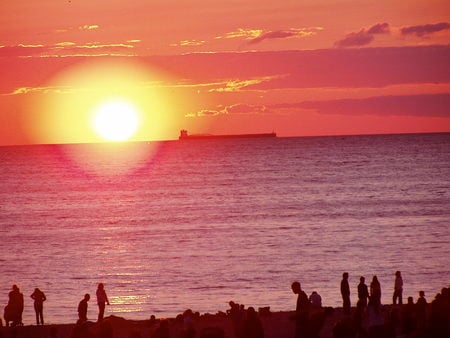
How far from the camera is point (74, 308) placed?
38.2 m

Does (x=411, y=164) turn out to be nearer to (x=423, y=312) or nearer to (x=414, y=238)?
(x=414, y=238)

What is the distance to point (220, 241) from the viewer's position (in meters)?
62.1

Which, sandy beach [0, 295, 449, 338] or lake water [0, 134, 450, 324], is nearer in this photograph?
sandy beach [0, 295, 449, 338]

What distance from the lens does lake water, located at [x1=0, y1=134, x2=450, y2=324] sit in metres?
41.9

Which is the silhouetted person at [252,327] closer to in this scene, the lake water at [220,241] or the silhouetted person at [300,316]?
the silhouetted person at [300,316]

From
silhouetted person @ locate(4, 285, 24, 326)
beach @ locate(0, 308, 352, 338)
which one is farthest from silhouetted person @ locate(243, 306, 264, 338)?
silhouetted person @ locate(4, 285, 24, 326)

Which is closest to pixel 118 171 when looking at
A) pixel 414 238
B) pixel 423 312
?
pixel 414 238

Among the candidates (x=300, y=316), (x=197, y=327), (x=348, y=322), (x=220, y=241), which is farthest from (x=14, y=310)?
(x=220, y=241)

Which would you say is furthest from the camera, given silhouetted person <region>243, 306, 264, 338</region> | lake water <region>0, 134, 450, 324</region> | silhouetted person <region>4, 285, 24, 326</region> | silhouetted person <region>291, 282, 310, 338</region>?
lake water <region>0, 134, 450, 324</region>

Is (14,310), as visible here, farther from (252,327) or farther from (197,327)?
(252,327)

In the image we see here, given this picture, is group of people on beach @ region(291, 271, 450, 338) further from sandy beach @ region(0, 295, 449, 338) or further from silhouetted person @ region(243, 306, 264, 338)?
silhouetted person @ region(243, 306, 264, 338)

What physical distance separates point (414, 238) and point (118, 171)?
13865 cm

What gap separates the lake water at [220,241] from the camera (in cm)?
4194

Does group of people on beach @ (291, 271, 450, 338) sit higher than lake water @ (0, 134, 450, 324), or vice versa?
lake water @ (0, 134, 450, 324)
